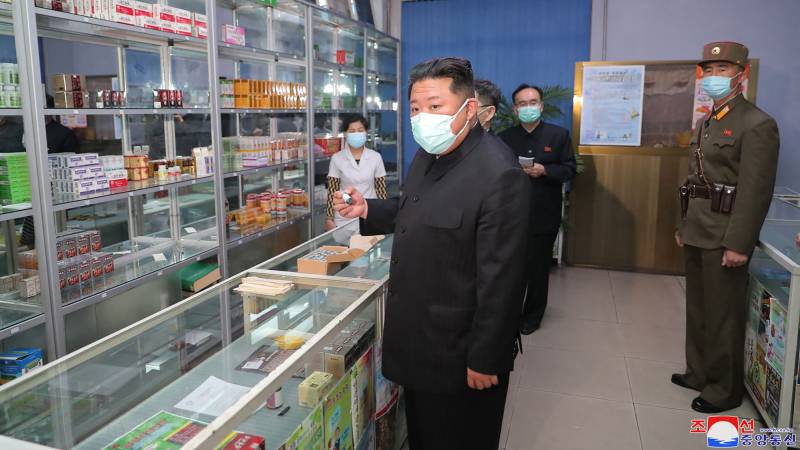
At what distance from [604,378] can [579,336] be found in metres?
0.76

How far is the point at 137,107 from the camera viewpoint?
380 cm

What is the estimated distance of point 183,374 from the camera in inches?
72.5

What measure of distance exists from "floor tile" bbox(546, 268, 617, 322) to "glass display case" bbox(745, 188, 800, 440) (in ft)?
5.11

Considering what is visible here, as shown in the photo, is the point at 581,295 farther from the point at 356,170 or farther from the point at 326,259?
the point at 326,259

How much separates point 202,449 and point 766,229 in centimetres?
352

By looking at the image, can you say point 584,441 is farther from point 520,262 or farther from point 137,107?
point 137,107

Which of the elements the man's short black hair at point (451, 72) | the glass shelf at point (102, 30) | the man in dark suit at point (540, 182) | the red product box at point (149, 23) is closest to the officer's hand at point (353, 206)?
the man's short black hair at point (451, 72)

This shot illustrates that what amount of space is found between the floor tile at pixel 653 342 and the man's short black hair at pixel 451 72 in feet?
9.77

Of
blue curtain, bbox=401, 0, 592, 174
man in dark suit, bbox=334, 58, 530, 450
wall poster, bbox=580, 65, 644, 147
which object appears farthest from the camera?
blue curtain, bbox=401, 0, 592, 174

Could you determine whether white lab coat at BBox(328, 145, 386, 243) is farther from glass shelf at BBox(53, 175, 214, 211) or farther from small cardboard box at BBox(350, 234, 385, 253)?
small cardboard box at BBox(350, 234, 385, 253)

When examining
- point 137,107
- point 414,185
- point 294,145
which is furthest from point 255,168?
point 414,185

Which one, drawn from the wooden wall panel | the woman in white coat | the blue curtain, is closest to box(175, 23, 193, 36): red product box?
the woman in white coat

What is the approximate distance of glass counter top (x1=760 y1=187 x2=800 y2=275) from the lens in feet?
9.77

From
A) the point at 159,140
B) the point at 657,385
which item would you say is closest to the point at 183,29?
the point at 159,140
